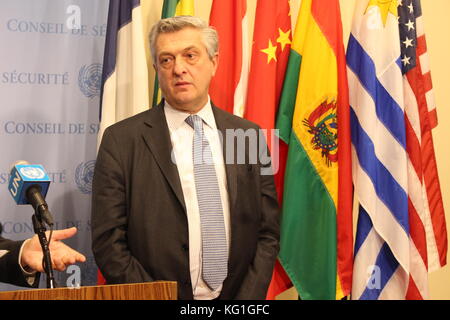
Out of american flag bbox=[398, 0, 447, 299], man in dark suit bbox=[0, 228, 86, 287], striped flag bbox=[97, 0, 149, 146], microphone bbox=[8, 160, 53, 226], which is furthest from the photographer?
american flag bbox=[398, 0, 447, 299]

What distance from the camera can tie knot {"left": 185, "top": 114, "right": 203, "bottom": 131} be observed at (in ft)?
8.77

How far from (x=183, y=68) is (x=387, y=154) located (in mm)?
1371

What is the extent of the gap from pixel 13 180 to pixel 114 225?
0.88 metres

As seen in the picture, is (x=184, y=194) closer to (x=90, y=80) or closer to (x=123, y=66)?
(x=123, y=66)

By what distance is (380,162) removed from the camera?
3.32 meters

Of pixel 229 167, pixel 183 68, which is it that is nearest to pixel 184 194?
pixel 229 167

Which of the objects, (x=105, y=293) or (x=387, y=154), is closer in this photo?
(x=105, y=293)

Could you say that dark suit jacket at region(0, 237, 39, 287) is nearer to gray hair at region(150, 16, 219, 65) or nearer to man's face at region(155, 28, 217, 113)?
man's face at region(155, 28, 217, 113)

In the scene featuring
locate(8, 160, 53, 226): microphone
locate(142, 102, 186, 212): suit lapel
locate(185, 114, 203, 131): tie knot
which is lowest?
locate(8, 160, 53, 226): microphone

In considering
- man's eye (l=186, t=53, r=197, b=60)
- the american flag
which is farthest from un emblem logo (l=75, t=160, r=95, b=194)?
the american flag

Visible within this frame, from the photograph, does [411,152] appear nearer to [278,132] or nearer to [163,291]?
[278,132]

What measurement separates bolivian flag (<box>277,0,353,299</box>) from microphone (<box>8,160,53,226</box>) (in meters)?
1.89
